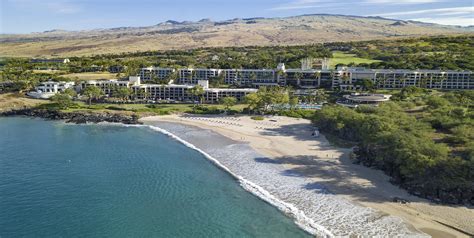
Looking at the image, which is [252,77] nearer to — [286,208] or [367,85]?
[367,85]

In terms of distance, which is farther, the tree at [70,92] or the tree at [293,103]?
the tree at [70,92]

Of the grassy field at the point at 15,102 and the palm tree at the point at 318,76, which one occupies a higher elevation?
the palm tree at the point at 318,76

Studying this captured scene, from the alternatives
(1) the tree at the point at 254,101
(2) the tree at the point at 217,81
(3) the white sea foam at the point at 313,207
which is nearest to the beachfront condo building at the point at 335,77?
(2) the tree at the point at 217,81

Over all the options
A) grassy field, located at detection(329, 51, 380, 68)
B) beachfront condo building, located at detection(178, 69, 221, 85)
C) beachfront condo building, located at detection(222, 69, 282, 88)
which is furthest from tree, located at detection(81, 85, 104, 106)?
grassy field, located at detection(329, 51, 380, 68)

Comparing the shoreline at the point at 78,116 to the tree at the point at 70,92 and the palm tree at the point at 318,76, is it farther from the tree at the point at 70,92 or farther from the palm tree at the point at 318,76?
the palm tree at the point at 318,76

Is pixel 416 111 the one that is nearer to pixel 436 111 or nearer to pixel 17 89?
pixel 436 111

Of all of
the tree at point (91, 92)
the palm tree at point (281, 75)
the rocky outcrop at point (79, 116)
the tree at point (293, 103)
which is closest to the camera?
the rocky outcrop at point (79, 116)

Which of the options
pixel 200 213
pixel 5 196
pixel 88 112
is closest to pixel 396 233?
pixel 200 213

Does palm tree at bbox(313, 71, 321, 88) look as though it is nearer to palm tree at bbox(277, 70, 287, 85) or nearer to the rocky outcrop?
palm tree at bbox(277, 70, 287, 85)
